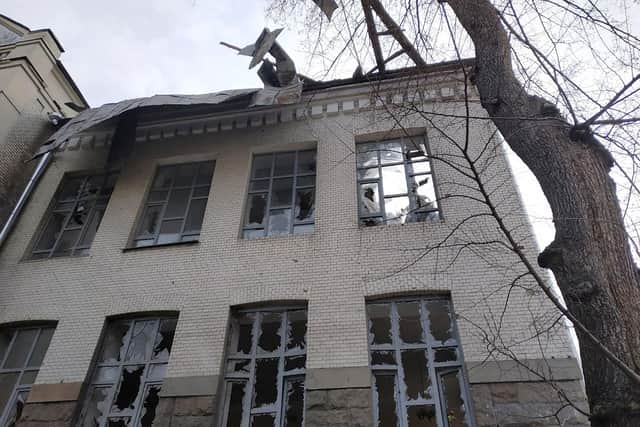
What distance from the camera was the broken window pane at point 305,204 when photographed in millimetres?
8633

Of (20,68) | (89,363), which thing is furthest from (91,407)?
(20,68)

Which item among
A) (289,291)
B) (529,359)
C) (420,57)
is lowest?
(529,359)

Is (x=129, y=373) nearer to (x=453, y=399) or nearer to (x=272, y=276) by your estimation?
(x=272, y=276)

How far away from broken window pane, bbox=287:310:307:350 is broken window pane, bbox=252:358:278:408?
37 cm

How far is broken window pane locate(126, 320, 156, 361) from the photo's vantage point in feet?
24.2

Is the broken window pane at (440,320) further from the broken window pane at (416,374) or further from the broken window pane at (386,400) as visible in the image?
the broken window pane at (386,400)

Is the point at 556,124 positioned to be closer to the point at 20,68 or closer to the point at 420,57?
the point at 420,57

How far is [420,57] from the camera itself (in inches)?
252

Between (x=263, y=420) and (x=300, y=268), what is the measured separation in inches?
93.1

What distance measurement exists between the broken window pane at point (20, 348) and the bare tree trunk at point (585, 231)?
27.2 ft

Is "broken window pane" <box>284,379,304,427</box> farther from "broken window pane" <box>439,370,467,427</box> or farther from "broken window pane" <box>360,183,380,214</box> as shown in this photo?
"broken window pane" <box>360,183,380,214</box>

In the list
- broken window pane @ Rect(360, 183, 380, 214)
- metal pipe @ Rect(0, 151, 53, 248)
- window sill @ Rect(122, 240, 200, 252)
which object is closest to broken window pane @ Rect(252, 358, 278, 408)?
window sill @ Rect(122, 240, 200, 252)

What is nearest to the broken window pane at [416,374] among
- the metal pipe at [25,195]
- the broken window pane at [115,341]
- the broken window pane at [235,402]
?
the broken window pane at [235,402]

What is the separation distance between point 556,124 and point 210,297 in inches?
224
